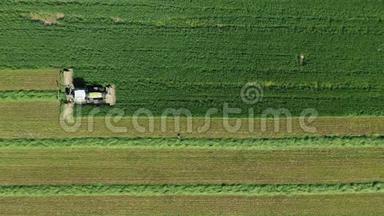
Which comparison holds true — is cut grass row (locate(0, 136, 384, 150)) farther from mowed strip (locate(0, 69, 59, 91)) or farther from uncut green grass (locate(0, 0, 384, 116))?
mowed strip (locate(0, 69, 59, 91))

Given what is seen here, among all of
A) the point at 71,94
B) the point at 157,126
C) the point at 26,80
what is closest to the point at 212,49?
the point at 157,126

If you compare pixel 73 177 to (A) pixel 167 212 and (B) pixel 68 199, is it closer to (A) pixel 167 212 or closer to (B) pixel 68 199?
(B) pixel 68 199

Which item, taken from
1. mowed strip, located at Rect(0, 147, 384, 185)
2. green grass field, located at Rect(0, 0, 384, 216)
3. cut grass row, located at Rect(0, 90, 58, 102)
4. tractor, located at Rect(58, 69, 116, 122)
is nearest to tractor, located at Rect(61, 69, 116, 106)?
tractor, located at Rect(58, 69, 116, 122)

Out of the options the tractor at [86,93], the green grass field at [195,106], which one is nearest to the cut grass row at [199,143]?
the green grass field at [195,106]

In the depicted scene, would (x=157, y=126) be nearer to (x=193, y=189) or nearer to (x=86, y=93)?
(x=193, y=189)

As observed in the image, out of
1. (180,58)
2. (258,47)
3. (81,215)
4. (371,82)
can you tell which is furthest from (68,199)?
(371,82)
